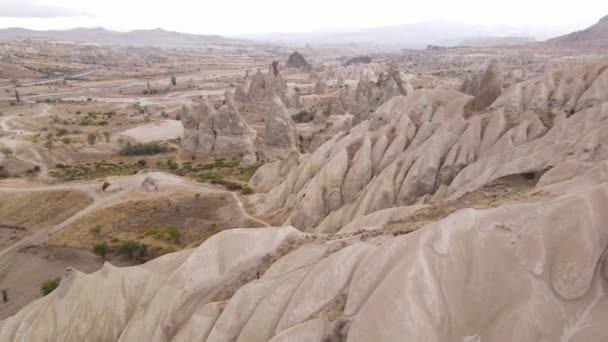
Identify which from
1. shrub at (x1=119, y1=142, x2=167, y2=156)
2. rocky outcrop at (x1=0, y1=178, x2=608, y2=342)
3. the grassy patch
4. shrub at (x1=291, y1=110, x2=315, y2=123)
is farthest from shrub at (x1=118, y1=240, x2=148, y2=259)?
shrub at (x1=291, y1=110, x2=315, y2=123)

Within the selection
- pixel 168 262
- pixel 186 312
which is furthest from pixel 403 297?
pixel 168 262

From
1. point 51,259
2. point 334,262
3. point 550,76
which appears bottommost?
point 51,259

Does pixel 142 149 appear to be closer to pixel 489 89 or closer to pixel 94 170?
pixel 94 170

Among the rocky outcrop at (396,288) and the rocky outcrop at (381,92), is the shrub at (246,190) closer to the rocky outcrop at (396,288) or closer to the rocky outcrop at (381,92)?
the rocky outcrop at (396,288)

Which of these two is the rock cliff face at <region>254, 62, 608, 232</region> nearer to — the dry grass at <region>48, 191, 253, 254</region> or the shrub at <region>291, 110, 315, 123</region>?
the dry grass at <region>48, 191, 253, 254</region>

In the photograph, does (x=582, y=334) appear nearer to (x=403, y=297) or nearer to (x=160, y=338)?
(x=403, y=297)

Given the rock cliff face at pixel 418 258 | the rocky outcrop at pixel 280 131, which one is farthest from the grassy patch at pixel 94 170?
the rock cliff face at pixel 418 258
